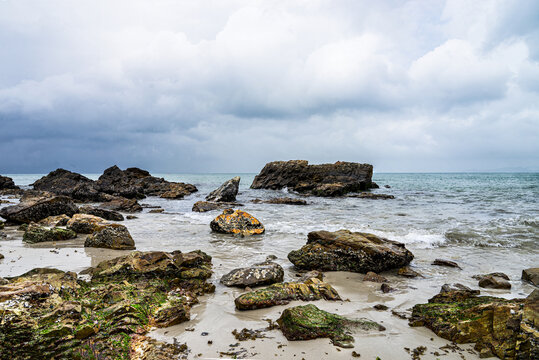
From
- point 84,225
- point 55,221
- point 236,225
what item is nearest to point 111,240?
point 84,225

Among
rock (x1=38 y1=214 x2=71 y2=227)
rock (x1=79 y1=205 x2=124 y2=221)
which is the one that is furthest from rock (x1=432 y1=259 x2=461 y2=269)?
rock (x1=79 y1=205 x2=124 y2=221)

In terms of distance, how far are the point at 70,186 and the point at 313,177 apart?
97.1 ft

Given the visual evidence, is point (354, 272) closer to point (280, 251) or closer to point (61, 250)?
point (280, 251)

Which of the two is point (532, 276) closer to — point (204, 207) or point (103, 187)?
point (204, 207)

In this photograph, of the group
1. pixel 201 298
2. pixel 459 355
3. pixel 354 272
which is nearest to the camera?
pixel 459 355

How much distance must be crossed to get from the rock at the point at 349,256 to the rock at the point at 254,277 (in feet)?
4.15

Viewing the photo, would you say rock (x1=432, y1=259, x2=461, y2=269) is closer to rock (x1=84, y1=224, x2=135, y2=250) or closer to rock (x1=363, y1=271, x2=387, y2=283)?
rock (x1=363, y1=271, x2=387, y2=283)

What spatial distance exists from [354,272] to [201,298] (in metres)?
3.42

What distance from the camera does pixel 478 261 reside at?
7.04 m

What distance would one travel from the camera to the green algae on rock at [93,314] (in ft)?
8.91

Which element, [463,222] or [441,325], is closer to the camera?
[441,325]

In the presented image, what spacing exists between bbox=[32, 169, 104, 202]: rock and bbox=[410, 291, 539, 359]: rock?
24265 millimetres

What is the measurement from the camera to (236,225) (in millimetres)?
10398

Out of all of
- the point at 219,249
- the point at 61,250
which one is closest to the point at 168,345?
the point at 219,249
